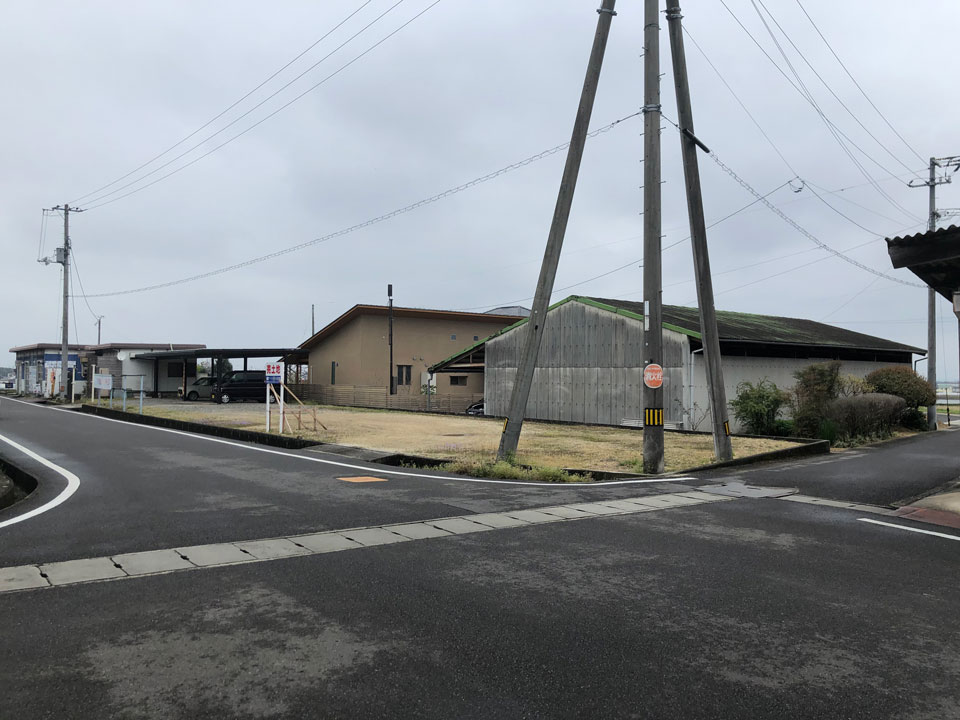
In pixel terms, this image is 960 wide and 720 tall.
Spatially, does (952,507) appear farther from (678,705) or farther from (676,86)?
(676,86)

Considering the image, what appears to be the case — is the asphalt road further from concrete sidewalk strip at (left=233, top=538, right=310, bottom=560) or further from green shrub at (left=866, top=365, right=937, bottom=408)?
green shrub at (left=866, top=365, right=937, bottom=408)

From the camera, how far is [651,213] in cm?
1338

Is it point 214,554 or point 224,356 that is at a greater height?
point 224,356

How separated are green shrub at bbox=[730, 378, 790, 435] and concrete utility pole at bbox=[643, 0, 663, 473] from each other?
392 inches

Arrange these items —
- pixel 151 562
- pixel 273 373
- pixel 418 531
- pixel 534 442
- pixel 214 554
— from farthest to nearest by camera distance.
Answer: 1. pixel 273 373
2. pixel 534 442
3. pixel 418 531
4. pixel 214 554
5. pixel 151 562

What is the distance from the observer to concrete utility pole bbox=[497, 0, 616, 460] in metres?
13.4

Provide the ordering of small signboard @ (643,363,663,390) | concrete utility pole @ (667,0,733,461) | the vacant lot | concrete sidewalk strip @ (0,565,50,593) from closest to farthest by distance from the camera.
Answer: concrete sidewalk strip @ (0,565,50,593) < small signboard @ (643,363,663,390) < concrete utility pole @ (667,0,733,461) < the vacant lot

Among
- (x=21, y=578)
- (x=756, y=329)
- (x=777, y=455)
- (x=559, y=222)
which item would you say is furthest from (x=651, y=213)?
(x=756, y=329)

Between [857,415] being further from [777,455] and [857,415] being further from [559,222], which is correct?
[559,222]

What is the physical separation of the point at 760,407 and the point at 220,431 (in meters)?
17.2

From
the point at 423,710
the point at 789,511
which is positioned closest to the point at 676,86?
the point at 789,511

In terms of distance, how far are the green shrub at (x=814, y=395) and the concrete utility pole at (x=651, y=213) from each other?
10219mm

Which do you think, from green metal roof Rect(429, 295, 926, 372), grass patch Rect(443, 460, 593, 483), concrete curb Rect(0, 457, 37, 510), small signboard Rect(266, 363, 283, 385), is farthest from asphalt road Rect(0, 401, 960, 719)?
green metal roof Rect(429, 295, 926, 372)

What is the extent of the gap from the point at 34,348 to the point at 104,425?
183 feet
